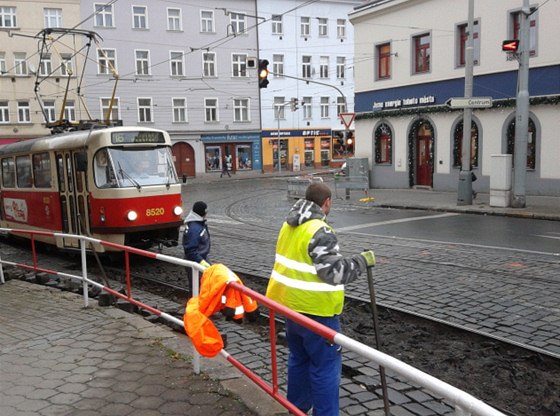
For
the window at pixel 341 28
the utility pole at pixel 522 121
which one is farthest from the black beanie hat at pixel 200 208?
the window at pixel 341 28

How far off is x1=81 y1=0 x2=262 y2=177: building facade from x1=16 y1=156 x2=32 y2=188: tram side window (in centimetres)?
2921

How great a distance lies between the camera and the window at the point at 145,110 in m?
43.2

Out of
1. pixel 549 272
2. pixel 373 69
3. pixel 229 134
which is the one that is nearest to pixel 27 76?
pixel 229 134

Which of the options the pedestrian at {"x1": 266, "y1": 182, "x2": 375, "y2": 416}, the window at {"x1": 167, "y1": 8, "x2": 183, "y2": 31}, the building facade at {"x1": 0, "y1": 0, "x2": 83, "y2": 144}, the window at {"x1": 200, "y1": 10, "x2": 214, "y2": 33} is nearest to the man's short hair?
the pedestrian at {"x1": 266, "y1": 182, "x2": 375, "y2": 416}

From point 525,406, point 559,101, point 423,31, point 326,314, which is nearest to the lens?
point 326,314

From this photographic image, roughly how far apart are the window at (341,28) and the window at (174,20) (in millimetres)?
14672

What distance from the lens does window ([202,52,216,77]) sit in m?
45.3

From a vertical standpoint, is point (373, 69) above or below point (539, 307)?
above

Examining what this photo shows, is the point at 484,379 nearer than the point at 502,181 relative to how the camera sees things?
Yes

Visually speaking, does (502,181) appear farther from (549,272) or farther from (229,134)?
(229,134)

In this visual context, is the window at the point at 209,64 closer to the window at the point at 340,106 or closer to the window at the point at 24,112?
the window at the point at 340,106

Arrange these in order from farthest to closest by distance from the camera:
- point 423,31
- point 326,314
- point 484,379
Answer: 1. point 423,31
2. point 484,379
3. point 326,314

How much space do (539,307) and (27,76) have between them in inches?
1622

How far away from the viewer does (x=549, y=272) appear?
8750mm
